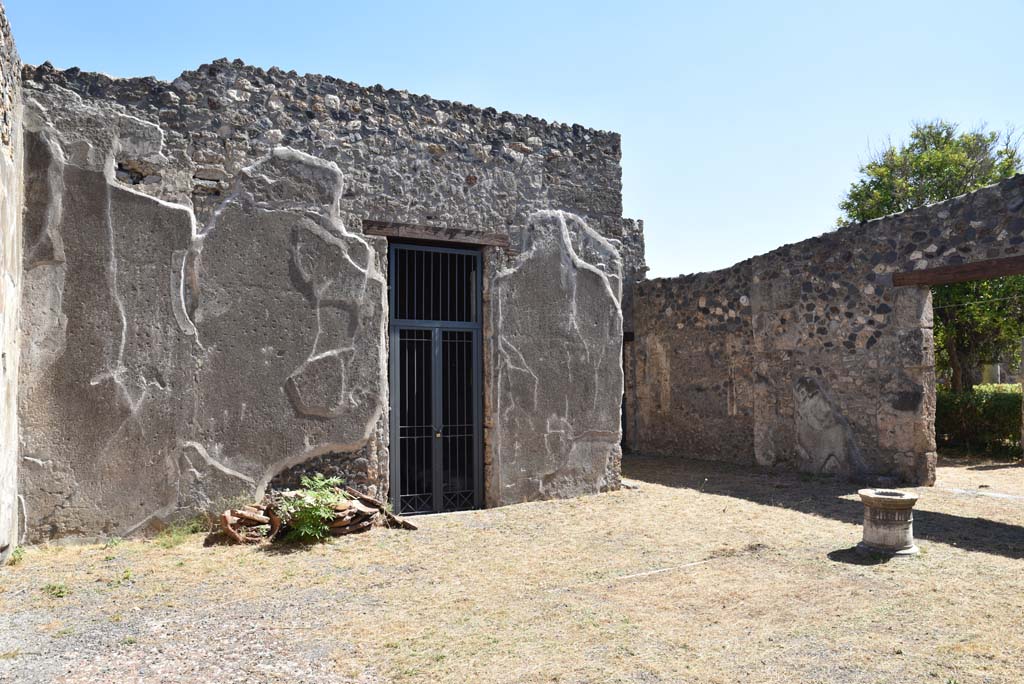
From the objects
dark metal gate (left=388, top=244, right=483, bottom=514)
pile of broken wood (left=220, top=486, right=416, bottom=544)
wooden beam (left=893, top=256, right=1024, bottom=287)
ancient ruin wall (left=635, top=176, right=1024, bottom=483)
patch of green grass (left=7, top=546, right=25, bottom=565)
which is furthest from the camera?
ancient ruin wall (left=635, top=176, right=1024, bottom=483)

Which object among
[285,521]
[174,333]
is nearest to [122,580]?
[285,521]

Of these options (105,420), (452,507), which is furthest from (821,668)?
(105,420)

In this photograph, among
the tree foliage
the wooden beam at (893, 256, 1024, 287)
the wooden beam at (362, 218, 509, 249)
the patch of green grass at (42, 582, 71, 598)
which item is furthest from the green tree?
the patch of green grass at (42, 582, 71, 598)

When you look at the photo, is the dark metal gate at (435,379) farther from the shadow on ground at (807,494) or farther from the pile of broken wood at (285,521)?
the shadow on ground at (807,494)

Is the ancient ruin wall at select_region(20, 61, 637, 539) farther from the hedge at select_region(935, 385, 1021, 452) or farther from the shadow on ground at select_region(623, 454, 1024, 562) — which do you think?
the hedge at select_region(935, 385, 1021, 452)

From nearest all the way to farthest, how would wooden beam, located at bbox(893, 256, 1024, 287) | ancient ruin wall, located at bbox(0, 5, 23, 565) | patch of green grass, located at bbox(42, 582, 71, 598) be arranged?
patch of green grass, located at bbox(42, 582, 71, 598) < ancient ruin wall, located at bbox(0, 5, 23, 565) < wooden beam, located at bbox(893, 256, 1024, 287)

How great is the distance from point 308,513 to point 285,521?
8.1 inches

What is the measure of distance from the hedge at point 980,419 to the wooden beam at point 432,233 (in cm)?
896

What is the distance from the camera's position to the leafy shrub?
5383 millimetres

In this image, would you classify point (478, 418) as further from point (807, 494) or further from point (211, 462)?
point (807, 494)

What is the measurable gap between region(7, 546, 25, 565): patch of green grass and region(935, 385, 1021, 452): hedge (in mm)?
12493

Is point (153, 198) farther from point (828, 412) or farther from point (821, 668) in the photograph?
point (828, 412)

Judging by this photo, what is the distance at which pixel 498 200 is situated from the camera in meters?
7.11

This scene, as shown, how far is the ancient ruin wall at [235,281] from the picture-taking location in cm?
519
